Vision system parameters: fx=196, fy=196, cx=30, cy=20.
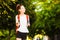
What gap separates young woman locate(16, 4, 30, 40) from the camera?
2008 millimetres

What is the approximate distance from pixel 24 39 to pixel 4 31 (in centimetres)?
22

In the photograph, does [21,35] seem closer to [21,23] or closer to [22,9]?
[21,23]

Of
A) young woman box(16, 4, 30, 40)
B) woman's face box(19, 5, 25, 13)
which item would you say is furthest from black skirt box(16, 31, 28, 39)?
→ woman's face box(19, 5, 25, 13)

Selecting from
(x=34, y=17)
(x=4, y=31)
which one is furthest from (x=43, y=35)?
(x=4, y=31)

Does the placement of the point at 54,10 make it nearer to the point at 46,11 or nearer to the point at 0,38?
the point at 46,11

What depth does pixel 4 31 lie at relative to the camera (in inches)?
79.5

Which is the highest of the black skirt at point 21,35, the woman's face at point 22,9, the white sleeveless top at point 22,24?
the woman's face at point 22,9

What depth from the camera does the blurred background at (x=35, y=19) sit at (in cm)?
201

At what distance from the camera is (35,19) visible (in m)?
2.03

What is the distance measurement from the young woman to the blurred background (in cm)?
3

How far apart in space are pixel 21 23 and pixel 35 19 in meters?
0.15

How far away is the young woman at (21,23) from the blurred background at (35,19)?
3cm

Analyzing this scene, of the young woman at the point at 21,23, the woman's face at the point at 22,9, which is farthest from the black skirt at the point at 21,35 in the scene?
the woman's face at the point at 22,9

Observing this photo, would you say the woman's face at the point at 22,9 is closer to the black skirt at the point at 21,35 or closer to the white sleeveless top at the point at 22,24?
the white sleeveless top at the point at 22,24
